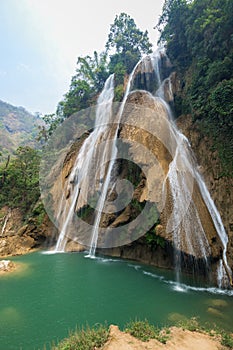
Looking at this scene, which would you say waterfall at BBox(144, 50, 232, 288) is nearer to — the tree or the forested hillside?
the forested hillside

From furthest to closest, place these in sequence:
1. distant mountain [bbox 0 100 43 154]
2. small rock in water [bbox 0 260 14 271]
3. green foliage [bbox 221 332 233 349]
Result: distant mountain [bbox 0 100 43 154] → small rock in water [bbox 0 260 14 271] → green foliage [bbox 221 332 233 349]

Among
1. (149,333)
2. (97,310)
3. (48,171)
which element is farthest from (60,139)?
(149,333)

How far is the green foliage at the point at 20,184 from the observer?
23.4 meters

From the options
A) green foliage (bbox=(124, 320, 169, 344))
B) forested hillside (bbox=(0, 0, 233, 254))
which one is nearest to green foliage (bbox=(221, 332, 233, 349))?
green foliage (bbox=(124, 320, 169, 344))

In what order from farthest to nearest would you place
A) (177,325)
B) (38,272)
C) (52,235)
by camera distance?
1. (52,235)
2. (38,272)
3. (177,325)

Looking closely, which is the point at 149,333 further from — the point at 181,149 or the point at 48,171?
the point at 48,171

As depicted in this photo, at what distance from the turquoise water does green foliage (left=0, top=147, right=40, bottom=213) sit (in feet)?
37.6

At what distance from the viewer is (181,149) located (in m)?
13.9

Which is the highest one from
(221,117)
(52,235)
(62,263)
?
(221,117)

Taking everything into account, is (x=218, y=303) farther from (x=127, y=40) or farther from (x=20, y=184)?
(x=127, y=40)

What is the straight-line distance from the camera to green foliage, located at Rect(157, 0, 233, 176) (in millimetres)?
12062

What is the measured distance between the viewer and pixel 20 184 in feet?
81.1

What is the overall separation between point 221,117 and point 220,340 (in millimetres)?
10233

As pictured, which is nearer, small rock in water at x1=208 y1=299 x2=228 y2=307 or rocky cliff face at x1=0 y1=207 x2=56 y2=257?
small rock in water at x1=208 y1=299 x2=228 y2=307
